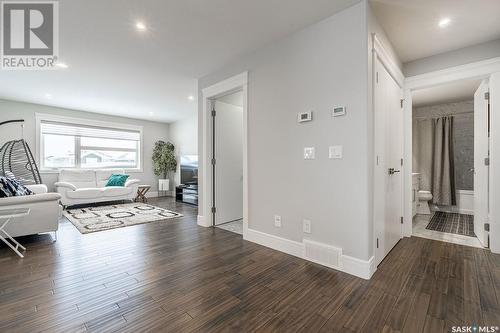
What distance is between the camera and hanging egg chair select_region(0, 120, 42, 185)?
4.92 m

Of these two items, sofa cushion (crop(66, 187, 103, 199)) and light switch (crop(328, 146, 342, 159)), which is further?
sofa cushion (crop(66, 187, 103, 199))

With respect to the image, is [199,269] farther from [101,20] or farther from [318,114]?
[101,20]

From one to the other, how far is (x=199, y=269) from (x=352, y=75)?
7.90 feet

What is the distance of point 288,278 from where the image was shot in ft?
6.56

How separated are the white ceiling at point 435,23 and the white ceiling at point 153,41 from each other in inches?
22.5

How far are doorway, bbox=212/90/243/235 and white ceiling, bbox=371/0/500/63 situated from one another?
7.00 feet

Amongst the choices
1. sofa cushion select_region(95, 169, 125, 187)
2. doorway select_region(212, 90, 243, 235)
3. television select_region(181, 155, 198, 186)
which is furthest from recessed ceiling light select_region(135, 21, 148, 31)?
sofa cushion select_region(95, 169, 125, 187)

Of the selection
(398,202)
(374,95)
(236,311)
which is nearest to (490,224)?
(398,202)

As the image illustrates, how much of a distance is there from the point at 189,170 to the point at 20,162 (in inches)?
152

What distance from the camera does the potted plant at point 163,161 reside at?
7.25 m

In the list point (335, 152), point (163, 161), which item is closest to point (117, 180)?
point (163, 161)

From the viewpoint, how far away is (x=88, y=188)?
18.2ft

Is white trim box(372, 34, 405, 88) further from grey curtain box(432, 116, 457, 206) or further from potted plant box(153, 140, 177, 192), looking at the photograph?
potted plant box(153, 140, 177, 192)

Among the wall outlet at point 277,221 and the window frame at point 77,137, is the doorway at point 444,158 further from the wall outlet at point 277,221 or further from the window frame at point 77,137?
the window frame at point 77,137
